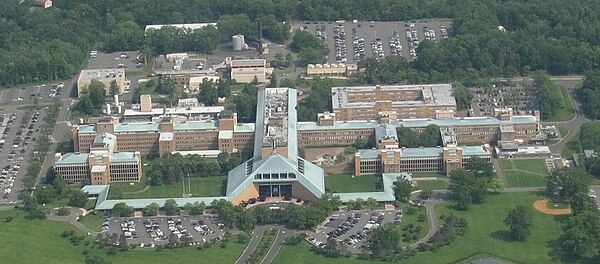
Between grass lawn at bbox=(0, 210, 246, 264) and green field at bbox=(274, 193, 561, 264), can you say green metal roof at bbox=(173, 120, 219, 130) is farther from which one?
green field at bbox=(274, 193, 561, 264)

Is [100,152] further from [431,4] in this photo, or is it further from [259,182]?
[431,4]

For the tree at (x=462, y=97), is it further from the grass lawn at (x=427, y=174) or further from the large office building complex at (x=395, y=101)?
the grass lawn at (x=427, y=174)

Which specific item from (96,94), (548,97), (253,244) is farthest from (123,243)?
(548,97)

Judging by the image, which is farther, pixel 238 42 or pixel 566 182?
pixel 238 42

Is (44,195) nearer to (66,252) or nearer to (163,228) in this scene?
(66,252)

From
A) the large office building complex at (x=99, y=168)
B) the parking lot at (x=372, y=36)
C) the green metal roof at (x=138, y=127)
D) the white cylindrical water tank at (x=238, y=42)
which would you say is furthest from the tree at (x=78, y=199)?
the parking lot at (x=372, y=36)

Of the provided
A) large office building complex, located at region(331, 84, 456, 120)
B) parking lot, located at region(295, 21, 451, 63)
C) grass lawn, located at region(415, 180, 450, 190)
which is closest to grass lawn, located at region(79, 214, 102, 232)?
grass lawn, located at region(415, 180, 450, 190)
